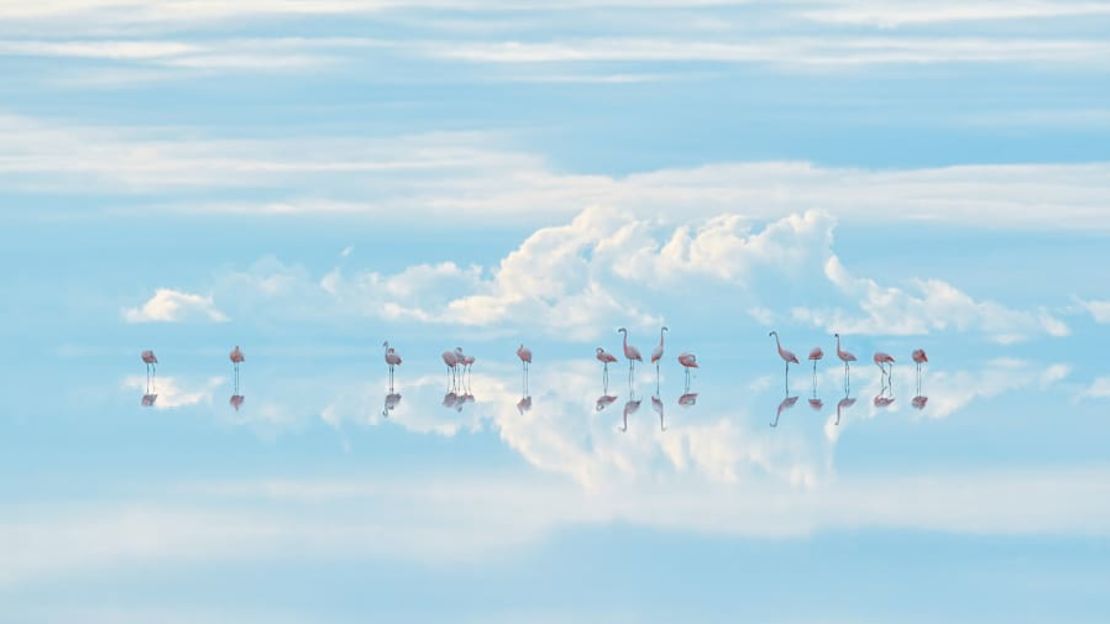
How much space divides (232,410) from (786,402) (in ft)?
25.2

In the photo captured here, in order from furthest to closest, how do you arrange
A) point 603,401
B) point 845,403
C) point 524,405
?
point 603,401 < point 845,403 < point 524,405

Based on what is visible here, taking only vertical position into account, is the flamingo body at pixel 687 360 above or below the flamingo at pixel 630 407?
above

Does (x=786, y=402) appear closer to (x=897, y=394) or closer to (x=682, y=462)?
(x=897, y=394)

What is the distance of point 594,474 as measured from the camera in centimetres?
2297

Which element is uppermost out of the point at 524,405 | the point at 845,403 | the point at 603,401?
the point at 603,401

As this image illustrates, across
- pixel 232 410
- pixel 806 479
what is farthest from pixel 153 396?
pixel 806 479

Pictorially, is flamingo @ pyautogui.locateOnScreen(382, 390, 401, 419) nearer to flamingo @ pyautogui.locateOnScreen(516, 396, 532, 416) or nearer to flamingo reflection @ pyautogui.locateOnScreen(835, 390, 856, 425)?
flamingo @ pyautogui.locateOnScreen(516, 396, 532, 416)

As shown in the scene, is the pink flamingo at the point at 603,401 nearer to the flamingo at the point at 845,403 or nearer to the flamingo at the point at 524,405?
the flamingo at the point at 524,405

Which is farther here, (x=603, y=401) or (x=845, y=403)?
(x=603, y=401)

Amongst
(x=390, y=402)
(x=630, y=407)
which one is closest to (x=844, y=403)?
(x=630, y=407)

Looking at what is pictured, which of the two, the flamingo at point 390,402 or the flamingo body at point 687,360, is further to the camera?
the flamingo body at point 687,360

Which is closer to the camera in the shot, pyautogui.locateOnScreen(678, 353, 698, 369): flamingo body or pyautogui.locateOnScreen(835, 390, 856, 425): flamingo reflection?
pyautogui.locateOnScreen(835, 390, 856, 425): flamingo reflection

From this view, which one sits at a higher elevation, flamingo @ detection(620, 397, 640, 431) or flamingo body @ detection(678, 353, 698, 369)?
flamingo body @ detection(678, 353, 698, 369)

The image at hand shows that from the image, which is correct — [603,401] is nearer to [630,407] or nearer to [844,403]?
[630,407]
